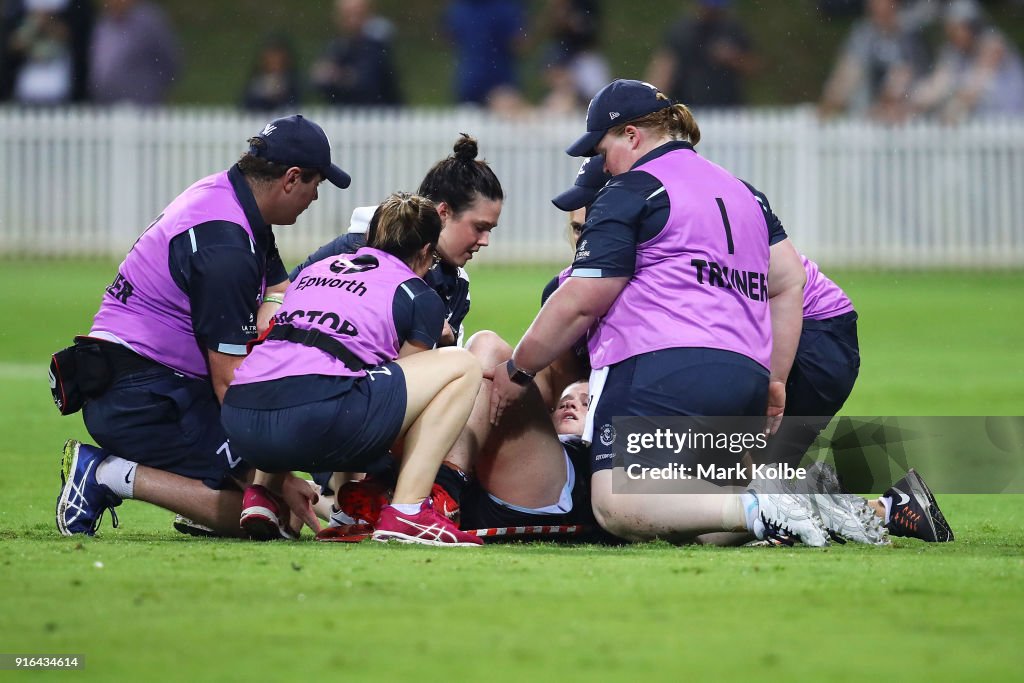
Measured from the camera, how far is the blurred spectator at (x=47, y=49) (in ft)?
61.4

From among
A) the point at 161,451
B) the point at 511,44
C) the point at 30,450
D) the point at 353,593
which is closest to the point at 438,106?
the point at 511,44

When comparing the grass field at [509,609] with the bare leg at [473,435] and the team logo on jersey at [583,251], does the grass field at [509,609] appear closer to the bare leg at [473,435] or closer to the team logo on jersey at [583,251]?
the bare leg at [473,435]

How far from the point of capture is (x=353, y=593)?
4.58 m

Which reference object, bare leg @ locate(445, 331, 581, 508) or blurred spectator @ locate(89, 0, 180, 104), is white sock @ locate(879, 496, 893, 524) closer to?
bare leg @ locate(445, 331, 581, 508)

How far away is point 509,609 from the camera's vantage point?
439 cm

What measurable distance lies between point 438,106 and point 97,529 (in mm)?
19558

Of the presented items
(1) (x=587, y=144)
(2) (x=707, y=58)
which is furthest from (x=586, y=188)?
(2) (x=707, y=58)

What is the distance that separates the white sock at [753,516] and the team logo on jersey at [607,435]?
0.56m

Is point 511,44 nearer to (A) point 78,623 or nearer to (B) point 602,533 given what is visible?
(B) point 602,533

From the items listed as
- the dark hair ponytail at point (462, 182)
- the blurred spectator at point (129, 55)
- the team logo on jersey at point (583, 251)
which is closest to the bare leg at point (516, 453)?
the team logo on jersey at point (583, 251)

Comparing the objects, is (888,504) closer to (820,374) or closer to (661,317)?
(820,374)

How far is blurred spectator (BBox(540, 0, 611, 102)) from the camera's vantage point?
63.5ft

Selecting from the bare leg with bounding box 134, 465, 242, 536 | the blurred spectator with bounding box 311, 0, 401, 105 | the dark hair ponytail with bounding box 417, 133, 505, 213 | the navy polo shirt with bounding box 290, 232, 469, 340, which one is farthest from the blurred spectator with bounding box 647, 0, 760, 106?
the bare leg with bounding box 134, 465, 242, 536

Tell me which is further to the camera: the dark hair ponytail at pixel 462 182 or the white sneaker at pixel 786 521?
the dark hair ponytail at pixel 462 182
